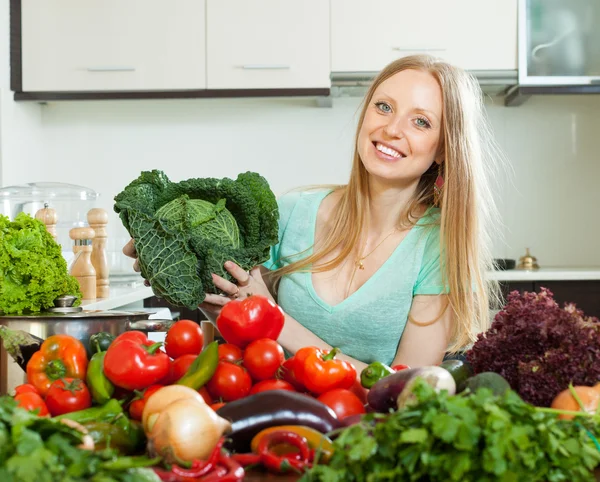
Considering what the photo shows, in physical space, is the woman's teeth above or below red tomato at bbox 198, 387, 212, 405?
above

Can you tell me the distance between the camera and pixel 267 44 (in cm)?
355

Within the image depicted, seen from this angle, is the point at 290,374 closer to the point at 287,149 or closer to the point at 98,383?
the point at 98,383

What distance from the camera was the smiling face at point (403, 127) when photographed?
67.1 inches

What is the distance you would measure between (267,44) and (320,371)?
9.16 ft

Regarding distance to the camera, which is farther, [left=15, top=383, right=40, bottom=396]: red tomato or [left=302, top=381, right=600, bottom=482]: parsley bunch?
[left=15, top=383, right=40, bottom=396]: red tomato

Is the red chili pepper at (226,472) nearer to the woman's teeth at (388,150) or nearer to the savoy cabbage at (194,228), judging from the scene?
the savoy cabbage at (194,228)

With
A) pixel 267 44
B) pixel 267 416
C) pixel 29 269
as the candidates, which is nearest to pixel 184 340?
pixel 267 416

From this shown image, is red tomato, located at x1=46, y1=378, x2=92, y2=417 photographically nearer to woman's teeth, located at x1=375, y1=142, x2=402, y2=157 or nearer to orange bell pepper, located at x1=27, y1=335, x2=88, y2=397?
orange bell pepper, located at x1=27, y1=335, x2=88, y2=397

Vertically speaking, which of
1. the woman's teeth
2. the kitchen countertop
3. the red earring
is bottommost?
the kitchen countertop

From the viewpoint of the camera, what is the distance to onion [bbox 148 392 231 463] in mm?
756

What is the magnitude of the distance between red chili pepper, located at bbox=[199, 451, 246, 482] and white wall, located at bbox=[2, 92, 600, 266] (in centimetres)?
322

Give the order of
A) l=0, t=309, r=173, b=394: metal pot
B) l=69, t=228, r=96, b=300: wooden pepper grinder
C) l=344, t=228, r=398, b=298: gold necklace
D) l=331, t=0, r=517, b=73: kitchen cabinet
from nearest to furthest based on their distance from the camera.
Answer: l=0, t=309, r=173, b=394: metal pot < l=344, t=228, r=398, b=298: gold necklace < l=69, t=228, r=96, b=300: wooden pepper grinder < l=331, t=0, r=517, b=73: kitchen cabinet

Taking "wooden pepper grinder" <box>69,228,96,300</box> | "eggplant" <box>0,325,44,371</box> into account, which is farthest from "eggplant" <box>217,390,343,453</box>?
"wooden pepper grinder" <box>69,228,96,300</box>

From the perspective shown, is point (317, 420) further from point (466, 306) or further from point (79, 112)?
point (79, 112)
